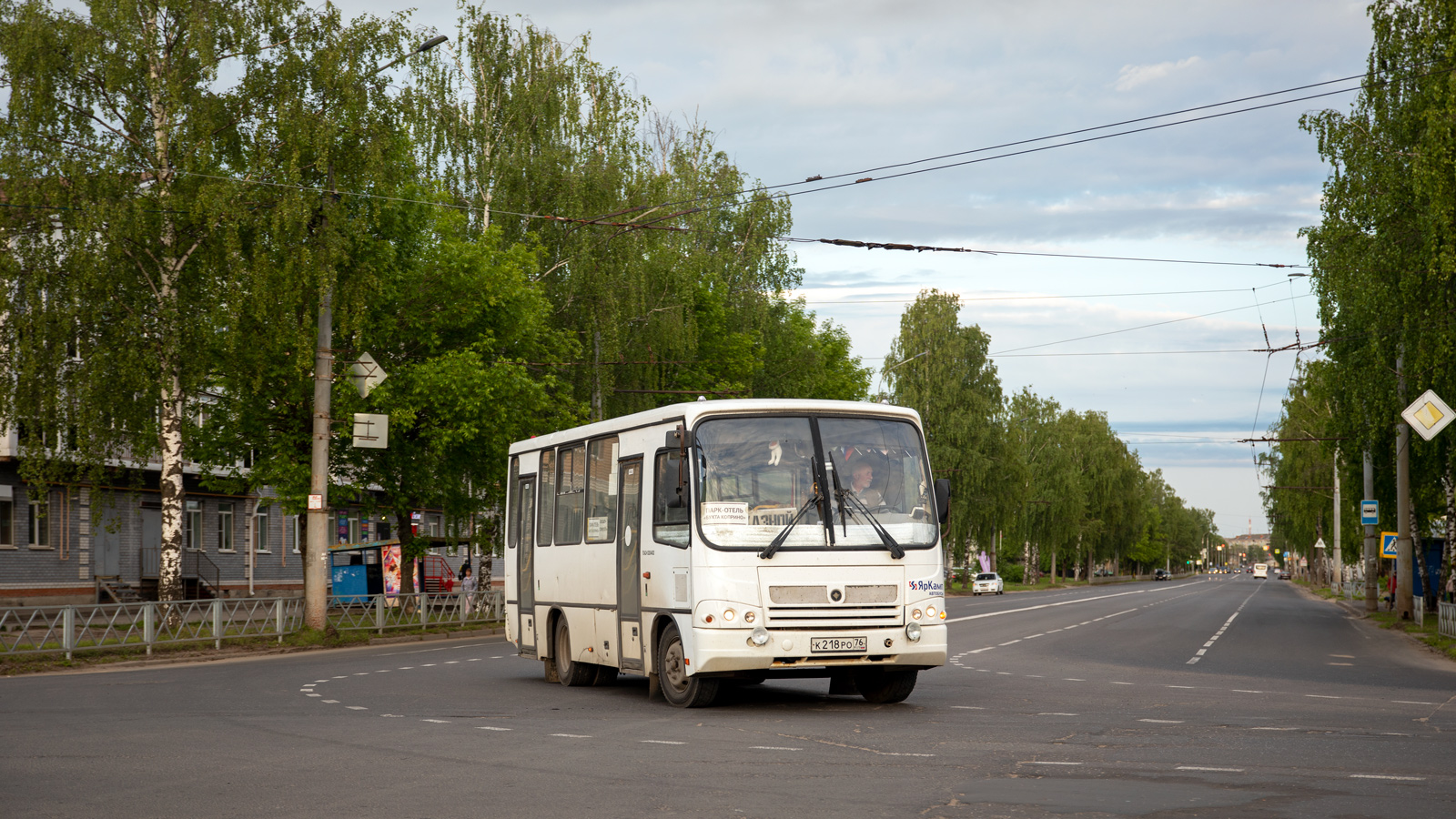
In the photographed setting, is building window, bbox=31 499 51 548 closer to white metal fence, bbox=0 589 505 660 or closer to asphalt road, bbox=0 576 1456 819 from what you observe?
white metal fence, bbox=0 589 505 660

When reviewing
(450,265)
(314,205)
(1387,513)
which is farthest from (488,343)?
(1387,513)

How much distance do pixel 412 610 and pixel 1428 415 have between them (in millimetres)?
21393

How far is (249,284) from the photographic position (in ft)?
93.1

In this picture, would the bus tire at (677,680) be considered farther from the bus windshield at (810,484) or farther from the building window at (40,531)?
the building window at (40,531)

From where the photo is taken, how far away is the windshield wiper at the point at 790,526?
46.2 feet

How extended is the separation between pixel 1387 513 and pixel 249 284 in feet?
117

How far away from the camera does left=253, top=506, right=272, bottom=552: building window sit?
187 ft

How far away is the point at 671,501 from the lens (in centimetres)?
1455

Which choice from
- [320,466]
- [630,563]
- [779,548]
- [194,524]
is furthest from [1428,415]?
[194,524]

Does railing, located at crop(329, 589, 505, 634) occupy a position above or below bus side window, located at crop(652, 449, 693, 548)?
below

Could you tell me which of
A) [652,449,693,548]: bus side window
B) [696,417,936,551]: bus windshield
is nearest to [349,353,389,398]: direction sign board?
[652,449,693,548]: bus side window

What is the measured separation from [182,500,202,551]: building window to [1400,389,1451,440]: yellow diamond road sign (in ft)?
136

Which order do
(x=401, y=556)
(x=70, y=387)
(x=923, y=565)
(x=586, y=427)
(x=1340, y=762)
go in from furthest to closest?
(x=401, y=556), (x=70, y=387), (x=586, y=427), (x=923, y=565), (x=1340, y=762)

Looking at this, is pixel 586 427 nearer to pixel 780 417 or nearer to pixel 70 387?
pixel 780 417
